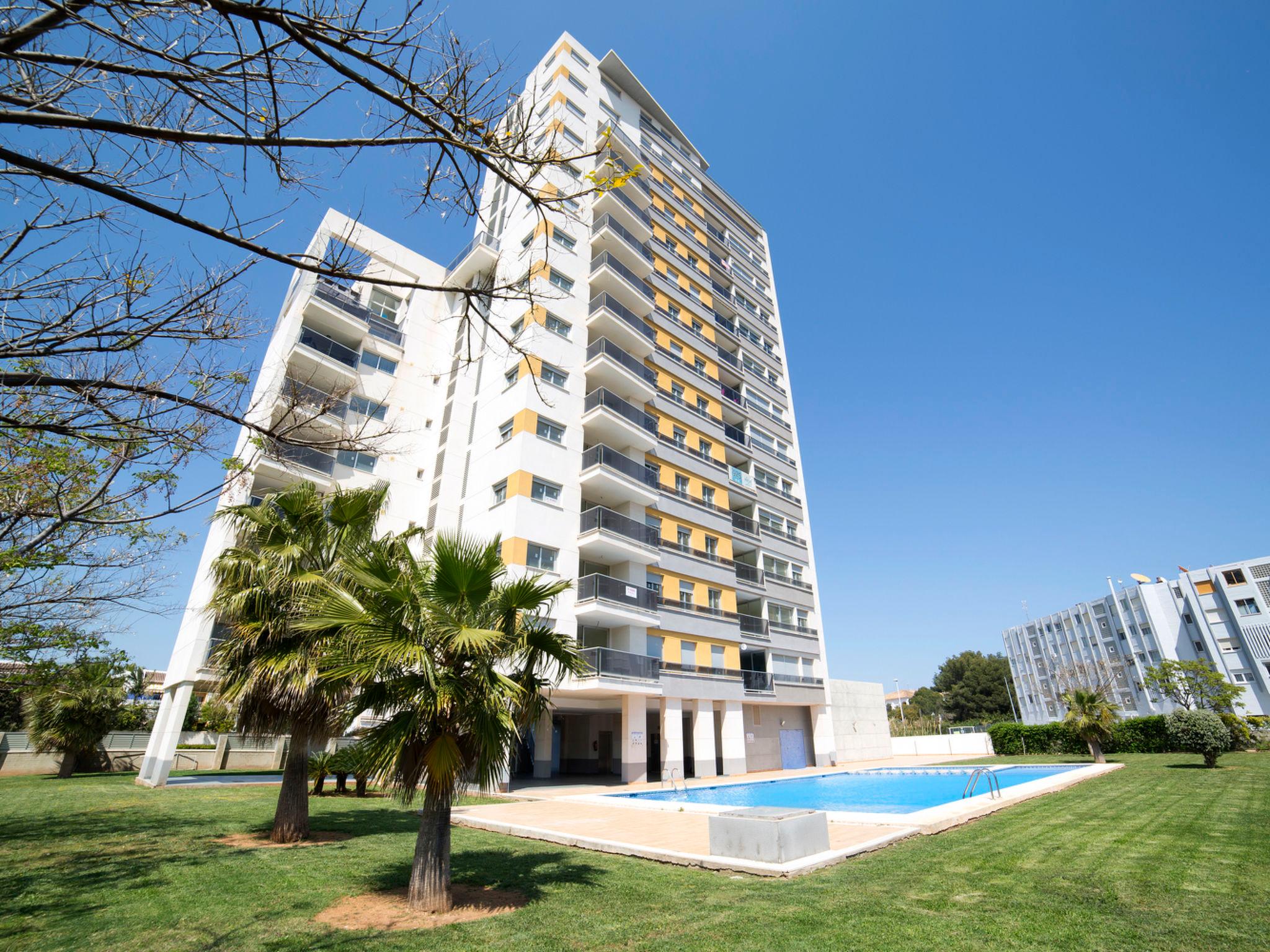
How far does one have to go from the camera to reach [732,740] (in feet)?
93.0

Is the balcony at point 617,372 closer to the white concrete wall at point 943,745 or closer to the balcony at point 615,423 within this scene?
the balcony at point 615,423

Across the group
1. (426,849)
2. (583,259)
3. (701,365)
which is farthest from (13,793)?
(701,365)

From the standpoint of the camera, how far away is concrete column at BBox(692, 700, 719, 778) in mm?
26703

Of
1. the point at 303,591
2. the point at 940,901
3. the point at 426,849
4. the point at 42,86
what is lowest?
the point at 940,901

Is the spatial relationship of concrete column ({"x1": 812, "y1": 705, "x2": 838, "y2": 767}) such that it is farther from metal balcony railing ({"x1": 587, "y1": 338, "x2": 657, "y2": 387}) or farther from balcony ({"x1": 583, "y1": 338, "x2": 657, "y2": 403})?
metal balcony railing ({"x1": 587, "y1": 338, "x2": 657, "y2": 387})

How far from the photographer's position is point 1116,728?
108ft

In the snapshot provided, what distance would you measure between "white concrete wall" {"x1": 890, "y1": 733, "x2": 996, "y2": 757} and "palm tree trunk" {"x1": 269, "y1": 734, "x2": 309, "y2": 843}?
41.2 m

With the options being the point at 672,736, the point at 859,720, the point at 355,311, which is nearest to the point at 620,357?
the point at 355,311

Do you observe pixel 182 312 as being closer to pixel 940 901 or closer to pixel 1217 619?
pixel 940 901

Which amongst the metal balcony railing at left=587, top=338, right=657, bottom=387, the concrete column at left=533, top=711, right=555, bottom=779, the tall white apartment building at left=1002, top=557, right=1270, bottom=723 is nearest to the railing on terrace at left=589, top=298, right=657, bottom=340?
the metal balcony railing at left=587, top=338, right=657, bottom=387

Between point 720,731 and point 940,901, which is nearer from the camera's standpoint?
point 940,901

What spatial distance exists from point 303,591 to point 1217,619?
310ft

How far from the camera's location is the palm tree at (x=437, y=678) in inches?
264

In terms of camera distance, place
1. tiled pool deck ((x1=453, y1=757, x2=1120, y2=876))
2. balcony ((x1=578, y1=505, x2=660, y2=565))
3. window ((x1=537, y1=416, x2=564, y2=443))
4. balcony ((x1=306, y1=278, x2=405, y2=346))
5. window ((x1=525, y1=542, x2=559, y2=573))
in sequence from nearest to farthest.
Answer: tiled pool deck ((x1=453, y1=757, x2=1120, y2=876)) < window ((x1=525, y1=542, x2=559, y2=573)) < balcony ((x1=578, y1=505, x2=660, y2=565)) < window ((x1=537, y1=416, x2=564, y2=443)) < balcony ((x1=306, y1=278, x2=405, y2=346))
